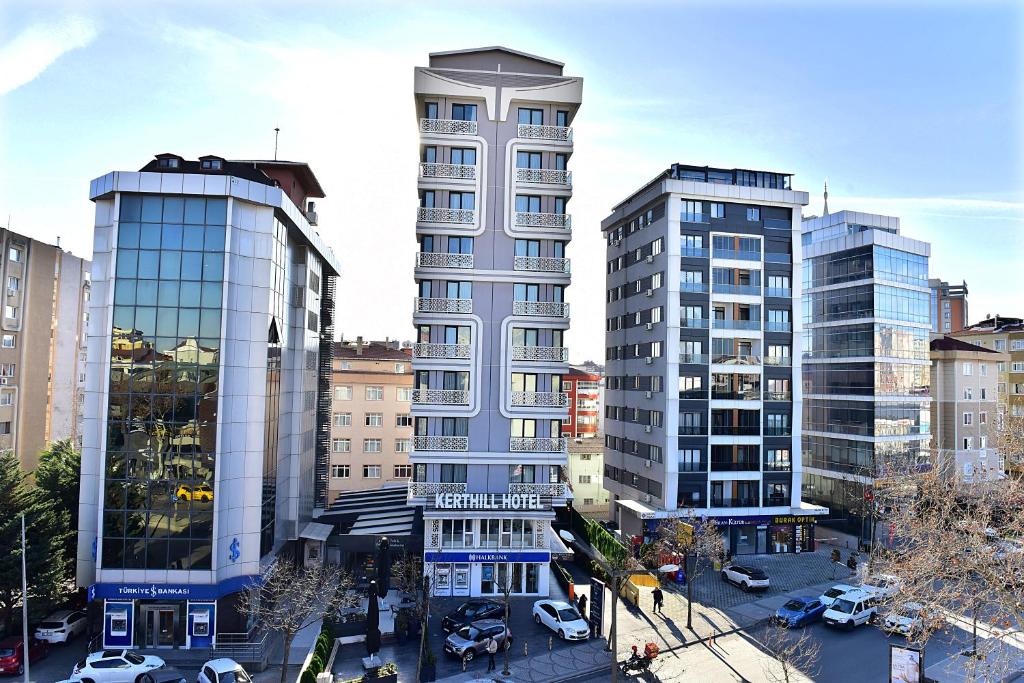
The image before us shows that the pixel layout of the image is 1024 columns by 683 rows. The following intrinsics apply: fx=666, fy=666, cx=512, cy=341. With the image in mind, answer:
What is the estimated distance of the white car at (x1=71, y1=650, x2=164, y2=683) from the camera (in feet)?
88.0

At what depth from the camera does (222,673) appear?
2623 cm

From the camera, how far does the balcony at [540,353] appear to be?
41312 millimetres

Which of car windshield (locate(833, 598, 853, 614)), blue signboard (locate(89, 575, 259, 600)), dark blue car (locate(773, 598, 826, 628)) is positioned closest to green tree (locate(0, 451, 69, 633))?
blue signboard (locate(89, 575, 259, 600))

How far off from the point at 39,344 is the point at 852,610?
6284 centimetres

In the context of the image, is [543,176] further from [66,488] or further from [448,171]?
[66,488]

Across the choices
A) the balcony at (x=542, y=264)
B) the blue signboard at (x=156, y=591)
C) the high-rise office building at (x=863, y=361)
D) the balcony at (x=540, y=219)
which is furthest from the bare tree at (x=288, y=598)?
the high-rise office building at (x=863, y=361)

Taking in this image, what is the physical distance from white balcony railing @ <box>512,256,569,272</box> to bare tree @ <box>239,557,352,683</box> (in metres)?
20.6

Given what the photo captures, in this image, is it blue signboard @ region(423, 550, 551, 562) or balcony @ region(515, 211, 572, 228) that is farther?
balcony @ region(515, 211, 572, 228)

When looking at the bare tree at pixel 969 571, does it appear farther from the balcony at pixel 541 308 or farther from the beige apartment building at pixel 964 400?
the beige apartment building at pixel 964 400

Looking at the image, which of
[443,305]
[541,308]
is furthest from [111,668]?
[541,308]

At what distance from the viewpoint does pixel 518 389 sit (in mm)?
41375

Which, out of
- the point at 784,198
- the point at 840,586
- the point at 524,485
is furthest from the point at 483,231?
the point at 840,586

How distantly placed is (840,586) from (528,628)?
1760cm

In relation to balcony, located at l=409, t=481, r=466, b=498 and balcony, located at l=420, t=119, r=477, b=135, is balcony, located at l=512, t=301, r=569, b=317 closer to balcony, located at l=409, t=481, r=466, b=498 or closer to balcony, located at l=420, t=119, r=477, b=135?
balcony, located at l=409, t=481, r=466, b=498
